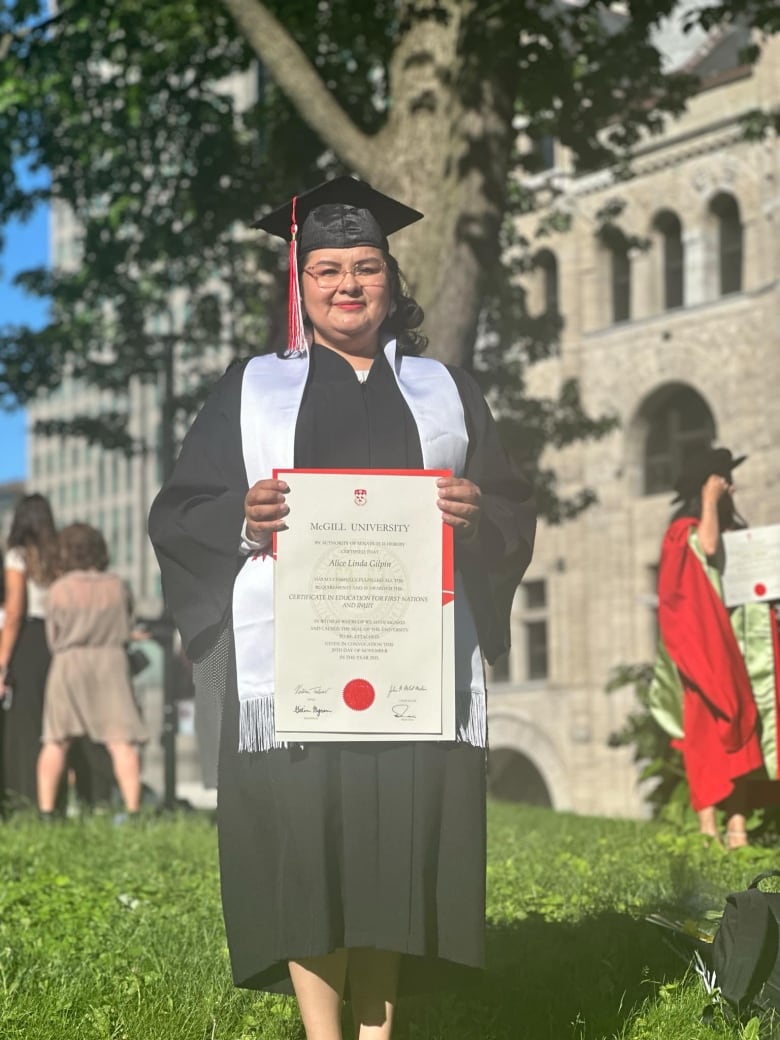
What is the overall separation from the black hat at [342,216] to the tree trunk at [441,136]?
28.6 feet

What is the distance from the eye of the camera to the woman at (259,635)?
4.81 meters

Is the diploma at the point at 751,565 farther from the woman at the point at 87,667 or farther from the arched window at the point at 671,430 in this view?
the arched window at the point at 671,430

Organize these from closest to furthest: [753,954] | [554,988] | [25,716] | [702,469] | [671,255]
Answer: [753,954] → [554,988] → [702,469] → [25,716] → [671,255]

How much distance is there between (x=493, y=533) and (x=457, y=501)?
27cm

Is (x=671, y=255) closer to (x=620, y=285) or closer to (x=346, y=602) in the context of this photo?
(x=620, y=285)

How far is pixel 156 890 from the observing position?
8.52 metres

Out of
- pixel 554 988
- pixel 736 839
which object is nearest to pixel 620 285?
pixel 736 839

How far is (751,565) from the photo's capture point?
1130 cm

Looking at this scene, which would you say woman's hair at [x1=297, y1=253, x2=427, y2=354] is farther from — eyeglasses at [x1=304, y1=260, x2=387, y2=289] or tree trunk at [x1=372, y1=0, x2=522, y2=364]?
tree trunk at [x1=372, y1=0, x2=522, y2=364]

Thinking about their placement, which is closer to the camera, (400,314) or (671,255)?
(400,314)

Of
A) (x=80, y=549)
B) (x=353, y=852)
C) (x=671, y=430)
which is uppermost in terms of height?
(x=671, y=430)

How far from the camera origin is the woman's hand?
15.5 feet

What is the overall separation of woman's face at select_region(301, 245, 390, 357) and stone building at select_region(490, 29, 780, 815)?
40091 millimetres
